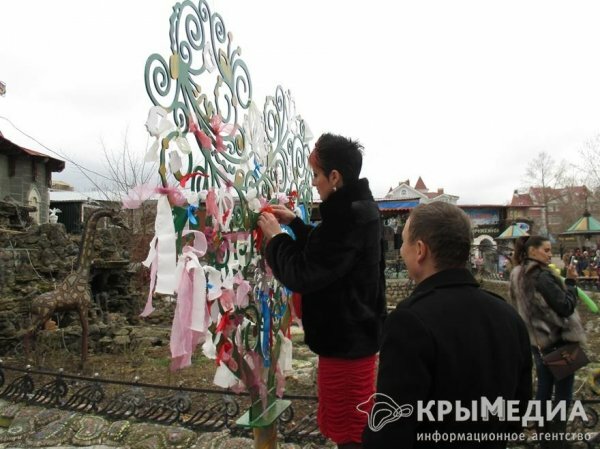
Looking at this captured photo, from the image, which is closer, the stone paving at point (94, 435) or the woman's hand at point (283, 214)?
the woman's hand at point (283, 214)

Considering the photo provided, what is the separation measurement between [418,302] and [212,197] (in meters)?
0.99

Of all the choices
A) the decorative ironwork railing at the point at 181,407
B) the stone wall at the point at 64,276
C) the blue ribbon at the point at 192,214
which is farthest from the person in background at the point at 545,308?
the stone wall at the point at 64,276

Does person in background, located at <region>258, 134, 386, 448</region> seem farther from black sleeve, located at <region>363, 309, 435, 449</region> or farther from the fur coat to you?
the fur coat

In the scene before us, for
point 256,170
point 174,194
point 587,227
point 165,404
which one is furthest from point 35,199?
point 174,194

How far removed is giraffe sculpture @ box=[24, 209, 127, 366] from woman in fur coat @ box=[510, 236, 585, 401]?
14.3 ft

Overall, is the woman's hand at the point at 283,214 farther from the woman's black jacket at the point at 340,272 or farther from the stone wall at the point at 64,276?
the stone wall at the point at 64,276

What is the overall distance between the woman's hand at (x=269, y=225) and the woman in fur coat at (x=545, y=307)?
6.66ft

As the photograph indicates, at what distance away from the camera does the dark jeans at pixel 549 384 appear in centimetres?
317

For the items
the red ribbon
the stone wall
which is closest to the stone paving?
the red ribbon

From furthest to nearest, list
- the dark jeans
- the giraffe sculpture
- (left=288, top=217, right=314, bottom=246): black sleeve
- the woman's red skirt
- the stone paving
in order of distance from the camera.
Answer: the giraffe sculpture, the stone paving, the dark jeans, (left=288, top=217, right=314, bottom=246): black sleeve, the woman's red skirt

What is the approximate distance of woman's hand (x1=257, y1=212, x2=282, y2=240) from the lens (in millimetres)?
2000

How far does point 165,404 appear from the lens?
12.3 feet

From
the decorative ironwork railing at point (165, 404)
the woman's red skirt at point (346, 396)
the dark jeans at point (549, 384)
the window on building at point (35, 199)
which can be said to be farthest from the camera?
the window on building at point (35, 199)

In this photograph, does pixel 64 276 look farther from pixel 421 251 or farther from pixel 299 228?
pixel 421 251
